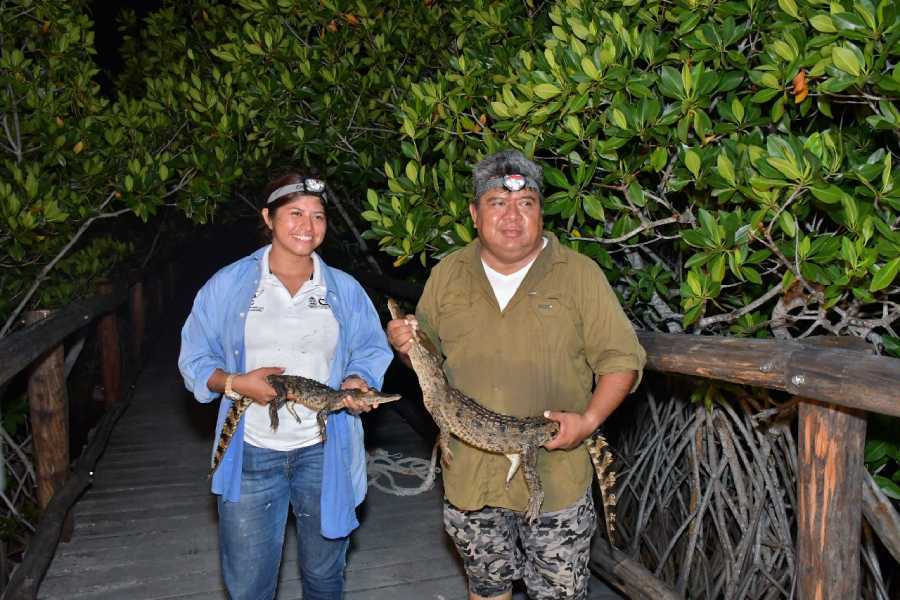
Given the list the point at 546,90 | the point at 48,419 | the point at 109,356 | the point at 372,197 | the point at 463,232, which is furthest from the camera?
the point at 109,356

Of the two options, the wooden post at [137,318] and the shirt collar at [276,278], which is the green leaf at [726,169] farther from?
the wooden post at [137,318]

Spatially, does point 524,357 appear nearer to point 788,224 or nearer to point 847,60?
point 788,224

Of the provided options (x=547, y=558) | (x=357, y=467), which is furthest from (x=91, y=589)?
(x=547, y=558)

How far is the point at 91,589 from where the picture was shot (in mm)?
3506

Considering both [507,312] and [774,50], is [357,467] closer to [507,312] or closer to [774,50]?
[507,312]

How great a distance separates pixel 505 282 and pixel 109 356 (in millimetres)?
5298

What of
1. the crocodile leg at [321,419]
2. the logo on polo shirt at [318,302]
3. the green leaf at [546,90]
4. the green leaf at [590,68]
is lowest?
the crocodile leg at [321,419]

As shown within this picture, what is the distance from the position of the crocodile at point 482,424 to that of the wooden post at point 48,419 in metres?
2.70

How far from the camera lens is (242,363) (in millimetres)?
2455

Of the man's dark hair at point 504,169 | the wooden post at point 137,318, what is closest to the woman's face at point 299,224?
the man's dark hair at point 504,169

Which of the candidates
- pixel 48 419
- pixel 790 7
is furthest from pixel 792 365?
pixel 48 419

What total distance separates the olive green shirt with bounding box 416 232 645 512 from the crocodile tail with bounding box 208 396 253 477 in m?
0.66

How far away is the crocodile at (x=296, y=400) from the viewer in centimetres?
231

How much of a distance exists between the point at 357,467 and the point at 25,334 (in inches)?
69.8
